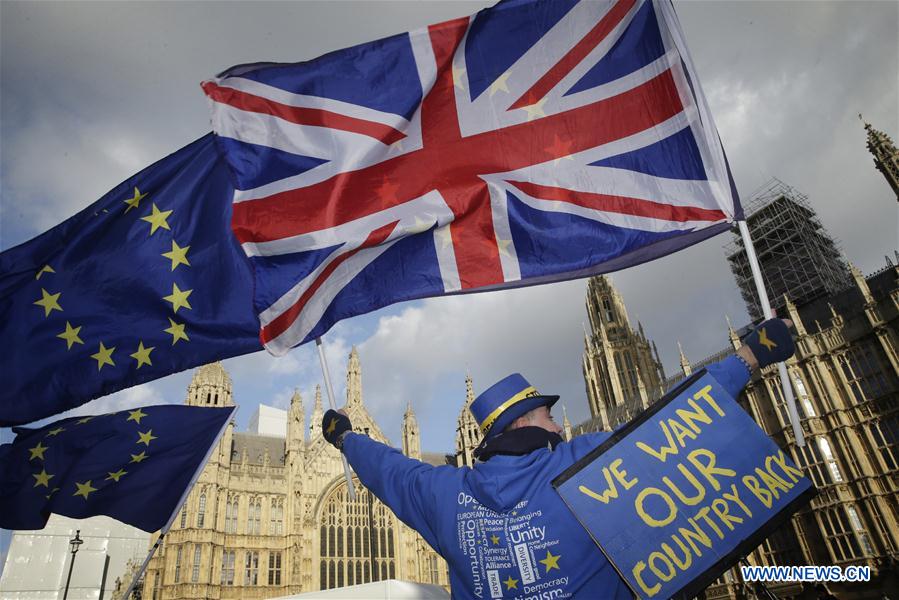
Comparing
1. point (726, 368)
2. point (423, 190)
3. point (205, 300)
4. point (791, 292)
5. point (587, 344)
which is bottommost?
point (726, 368)

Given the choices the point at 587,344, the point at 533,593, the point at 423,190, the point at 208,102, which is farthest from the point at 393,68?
the point at 587,344

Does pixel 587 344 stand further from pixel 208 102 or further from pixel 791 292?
pixel 208 102

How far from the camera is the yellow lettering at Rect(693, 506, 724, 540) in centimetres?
234

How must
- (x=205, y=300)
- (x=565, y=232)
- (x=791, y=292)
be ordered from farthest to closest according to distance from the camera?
(x=791, y=292), (x=205, y=300), (x=565, y=232)

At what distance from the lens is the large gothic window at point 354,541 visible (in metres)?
30.8

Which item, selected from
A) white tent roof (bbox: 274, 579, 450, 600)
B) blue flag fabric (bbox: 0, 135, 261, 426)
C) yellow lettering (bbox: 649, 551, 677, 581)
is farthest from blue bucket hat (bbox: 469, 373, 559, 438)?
white tent roof (bbox: 274, 579, 450, 600)

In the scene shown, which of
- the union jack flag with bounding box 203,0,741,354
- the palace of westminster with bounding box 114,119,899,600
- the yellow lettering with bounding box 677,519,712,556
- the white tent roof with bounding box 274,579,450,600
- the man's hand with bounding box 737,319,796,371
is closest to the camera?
the yellow lettering with bounding box 677,519,712,556

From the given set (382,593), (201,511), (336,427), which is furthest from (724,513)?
(201,511)

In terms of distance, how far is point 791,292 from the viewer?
34781mm

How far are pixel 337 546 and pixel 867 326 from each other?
31.2 m

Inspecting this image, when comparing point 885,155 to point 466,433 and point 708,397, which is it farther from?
point 708,397

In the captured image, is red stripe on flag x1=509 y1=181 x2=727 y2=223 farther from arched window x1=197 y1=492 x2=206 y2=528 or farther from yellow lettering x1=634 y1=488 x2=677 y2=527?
arched window x1=197 y1=492 x2=206 y2=528

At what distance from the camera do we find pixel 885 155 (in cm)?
2856

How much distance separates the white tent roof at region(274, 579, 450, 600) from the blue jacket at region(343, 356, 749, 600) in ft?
26.0
